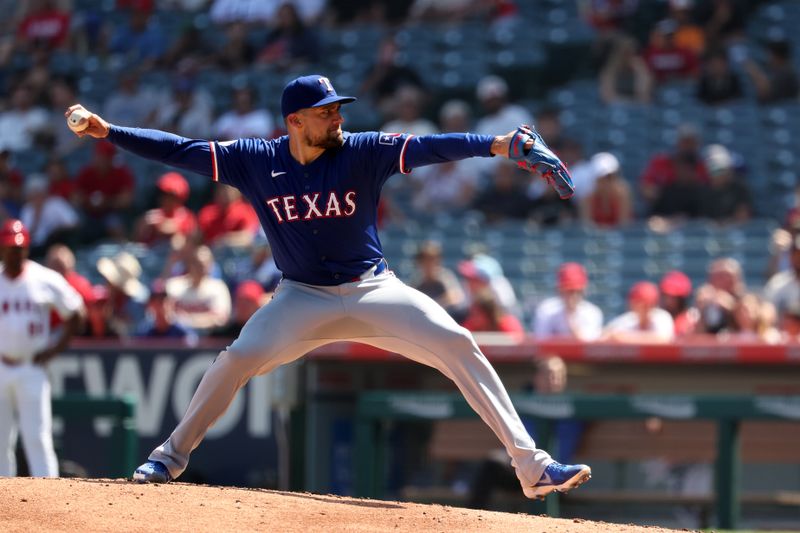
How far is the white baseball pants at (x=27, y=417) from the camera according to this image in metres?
8.50

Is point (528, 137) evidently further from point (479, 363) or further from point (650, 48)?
point (650, 48)

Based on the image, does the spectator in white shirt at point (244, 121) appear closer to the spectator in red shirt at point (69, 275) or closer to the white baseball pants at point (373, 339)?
the spectator in red shirt at point (69, 275)

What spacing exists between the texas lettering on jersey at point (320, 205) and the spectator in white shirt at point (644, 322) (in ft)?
15.3

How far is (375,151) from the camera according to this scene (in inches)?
221

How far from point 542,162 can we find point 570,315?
5.20 metres

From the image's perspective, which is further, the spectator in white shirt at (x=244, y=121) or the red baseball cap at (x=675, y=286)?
the spectator in white shirt at (x=244, y=121)

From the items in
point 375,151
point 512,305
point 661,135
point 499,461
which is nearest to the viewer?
point 375,151

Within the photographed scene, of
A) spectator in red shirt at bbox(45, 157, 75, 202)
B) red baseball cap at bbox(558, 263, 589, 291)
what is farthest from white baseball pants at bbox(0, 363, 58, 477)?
spectator in red shirt at bbox(45, 157, 75, 202)

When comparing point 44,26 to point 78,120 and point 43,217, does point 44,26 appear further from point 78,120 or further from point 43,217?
point 78,120

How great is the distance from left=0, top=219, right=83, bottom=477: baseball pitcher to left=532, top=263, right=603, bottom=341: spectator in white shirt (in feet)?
11.4

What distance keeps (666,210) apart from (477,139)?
7386mm

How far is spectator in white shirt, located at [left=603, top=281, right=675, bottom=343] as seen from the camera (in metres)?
10.0

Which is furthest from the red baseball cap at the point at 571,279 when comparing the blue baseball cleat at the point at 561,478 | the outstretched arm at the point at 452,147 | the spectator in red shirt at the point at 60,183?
the spectator in red shirt at the point at 60,183

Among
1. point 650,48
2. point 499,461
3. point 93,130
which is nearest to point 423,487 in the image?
point 499,461
